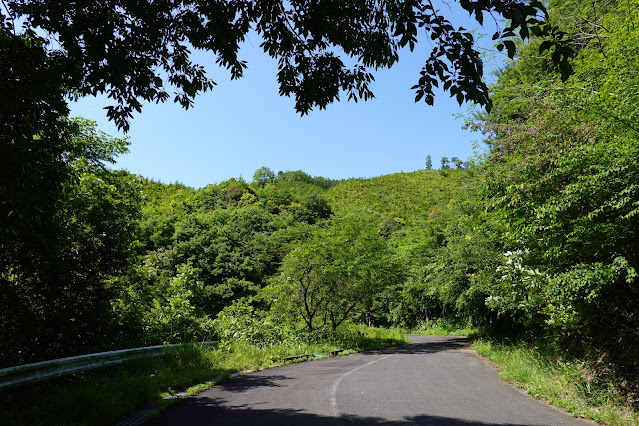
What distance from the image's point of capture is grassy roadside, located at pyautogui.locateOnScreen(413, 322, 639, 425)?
20.4 ft

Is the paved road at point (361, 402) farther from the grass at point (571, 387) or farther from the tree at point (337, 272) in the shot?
the tree at point (337, 272)

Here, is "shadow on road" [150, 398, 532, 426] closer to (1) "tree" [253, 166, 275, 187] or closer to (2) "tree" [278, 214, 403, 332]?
(2) "tree" [278, 214, 403, 332]

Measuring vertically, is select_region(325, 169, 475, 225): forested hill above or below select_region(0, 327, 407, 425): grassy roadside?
above

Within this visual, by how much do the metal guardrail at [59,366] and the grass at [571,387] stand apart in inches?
323

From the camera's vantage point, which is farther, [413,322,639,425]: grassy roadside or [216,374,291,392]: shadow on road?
[216,374,291,392]: shadow on road

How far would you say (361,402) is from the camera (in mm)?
6707

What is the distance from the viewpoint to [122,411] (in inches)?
216

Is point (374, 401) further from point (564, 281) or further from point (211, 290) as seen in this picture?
point (211, 290)

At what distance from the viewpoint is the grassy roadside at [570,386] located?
6.22 meters

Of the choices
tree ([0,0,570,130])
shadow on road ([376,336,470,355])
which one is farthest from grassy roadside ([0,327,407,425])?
shadow on road ([376,336,470,355])

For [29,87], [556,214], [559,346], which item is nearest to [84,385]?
[29,87]

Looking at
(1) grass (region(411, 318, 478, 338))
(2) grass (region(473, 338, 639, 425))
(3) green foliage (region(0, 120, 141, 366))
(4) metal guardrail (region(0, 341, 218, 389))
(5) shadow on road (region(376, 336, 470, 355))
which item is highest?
(3) green foliage (region(0, 120, 141, 366))

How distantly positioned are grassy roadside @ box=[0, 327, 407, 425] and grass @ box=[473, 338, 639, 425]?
684cm

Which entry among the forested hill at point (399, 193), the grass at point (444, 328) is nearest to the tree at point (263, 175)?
the forested hill at point (399, 193)
